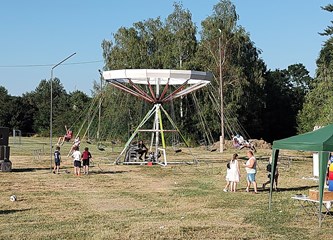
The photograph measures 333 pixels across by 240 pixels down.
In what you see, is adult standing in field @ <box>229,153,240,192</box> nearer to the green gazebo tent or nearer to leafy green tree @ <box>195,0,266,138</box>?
the green gazebo tent

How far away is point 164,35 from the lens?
215ft

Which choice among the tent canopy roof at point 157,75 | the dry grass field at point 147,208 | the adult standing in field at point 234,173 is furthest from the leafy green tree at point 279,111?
the adult standing in field at point 234,173

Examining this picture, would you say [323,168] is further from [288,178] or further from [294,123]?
[294,123]

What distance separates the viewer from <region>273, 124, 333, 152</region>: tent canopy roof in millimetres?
13594

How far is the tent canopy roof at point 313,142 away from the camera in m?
13.6

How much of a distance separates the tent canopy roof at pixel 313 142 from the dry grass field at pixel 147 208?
5.97 feet

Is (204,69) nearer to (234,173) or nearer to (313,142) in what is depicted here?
(234,173)

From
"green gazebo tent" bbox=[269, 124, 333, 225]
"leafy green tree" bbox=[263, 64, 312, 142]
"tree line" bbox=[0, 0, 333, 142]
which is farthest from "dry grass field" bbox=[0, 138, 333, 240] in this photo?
"leafy green tree" bbox=[263, 64, 312, 142]

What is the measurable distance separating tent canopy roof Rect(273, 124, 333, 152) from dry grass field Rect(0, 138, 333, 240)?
5.97 feet

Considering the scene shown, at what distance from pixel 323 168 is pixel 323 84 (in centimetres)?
3739

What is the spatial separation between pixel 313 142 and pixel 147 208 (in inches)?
214

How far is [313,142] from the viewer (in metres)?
13.9

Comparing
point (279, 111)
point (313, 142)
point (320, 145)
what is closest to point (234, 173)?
point (313, 142)

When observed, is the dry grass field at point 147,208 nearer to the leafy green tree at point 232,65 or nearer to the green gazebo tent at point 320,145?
the green gazebo tent at point 320,145
